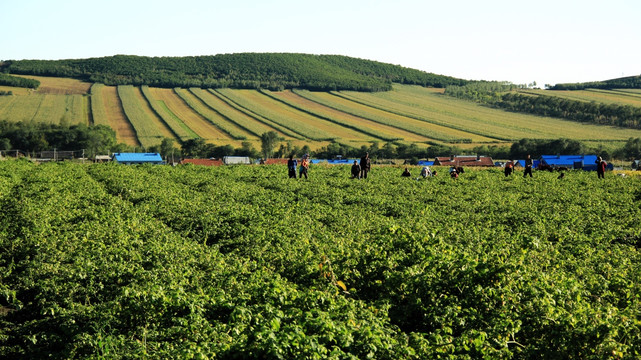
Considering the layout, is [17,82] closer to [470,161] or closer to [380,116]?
[380,116]

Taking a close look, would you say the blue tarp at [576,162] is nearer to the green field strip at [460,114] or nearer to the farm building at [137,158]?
the green field strip at [460,114]

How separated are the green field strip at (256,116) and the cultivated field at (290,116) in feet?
0.77

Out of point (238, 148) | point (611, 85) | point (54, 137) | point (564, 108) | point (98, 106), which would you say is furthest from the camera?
point (611, 85)

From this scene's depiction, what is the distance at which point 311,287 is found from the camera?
31.8ft

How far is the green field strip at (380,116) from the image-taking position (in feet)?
388

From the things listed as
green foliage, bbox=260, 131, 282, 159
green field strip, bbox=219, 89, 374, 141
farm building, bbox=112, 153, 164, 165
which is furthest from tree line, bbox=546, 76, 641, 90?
farm building, bbox=112, 153, 164, 165

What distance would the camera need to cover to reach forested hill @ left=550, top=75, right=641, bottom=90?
576 ft

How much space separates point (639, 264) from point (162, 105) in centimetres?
14039

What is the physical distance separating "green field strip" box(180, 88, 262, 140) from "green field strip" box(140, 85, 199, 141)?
6591 mm

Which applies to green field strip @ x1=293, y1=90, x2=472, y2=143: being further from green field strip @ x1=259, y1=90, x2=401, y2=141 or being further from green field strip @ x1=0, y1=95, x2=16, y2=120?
green field strip @ x1=0, y1=95, x2=16, y2=120

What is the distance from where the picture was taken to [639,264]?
11.3 meters

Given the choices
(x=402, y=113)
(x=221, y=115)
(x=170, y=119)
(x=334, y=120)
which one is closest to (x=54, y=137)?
(x=170, y=119)

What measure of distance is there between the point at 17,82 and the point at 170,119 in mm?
57963

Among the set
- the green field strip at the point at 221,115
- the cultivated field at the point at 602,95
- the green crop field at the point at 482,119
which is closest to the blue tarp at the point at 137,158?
the green field strip at the point at 221,115
